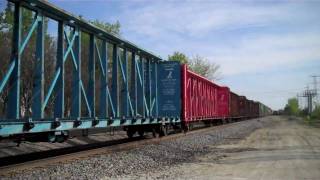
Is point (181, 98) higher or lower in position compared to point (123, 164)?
higher

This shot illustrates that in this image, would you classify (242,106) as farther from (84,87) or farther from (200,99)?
(84,87)

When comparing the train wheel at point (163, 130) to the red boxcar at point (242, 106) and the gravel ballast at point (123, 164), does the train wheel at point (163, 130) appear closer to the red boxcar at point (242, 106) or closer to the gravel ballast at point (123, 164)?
the gravel ballast at point (123, 164)

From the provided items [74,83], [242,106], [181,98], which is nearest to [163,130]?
[181,98]

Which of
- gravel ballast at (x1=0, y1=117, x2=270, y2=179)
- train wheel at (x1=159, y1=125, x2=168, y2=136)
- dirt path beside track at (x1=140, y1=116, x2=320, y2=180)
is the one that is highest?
train wheel at (x1=159, y1=125, x2=168, y2=136)

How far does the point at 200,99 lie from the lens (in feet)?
106

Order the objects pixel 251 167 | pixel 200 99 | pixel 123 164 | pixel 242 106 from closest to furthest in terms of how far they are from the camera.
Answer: pixel 251 167
pixel 123 164
pixel 200 99
pixel 242 106

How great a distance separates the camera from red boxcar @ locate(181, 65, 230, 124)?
1037 inches

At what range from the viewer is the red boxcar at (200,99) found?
26328 millimetres

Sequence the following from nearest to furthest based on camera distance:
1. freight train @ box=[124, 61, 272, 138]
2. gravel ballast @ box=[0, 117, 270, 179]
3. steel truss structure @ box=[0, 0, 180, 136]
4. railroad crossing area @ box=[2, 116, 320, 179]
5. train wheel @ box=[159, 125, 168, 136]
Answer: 1. gravel ballast @ box=[0, 117, 270, 179]
2. railroad crossing area @ box=[2, 116, 320, 179]
3. steel truss structure @ box=[0, 0, 180, 136]
4. train wheel @ box=[159, 125, 168, 136]
5. freight train @ box=[124, 61, 272, 138]

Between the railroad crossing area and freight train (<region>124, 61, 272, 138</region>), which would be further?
freight train (<region>124, 61, 272, 138</region>)

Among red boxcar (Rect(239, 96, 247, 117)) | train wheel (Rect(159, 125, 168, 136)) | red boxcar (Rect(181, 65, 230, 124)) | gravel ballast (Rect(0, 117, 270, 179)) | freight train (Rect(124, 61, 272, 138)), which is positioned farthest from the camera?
red boxcar (Rect(239, 96, 247, 117))

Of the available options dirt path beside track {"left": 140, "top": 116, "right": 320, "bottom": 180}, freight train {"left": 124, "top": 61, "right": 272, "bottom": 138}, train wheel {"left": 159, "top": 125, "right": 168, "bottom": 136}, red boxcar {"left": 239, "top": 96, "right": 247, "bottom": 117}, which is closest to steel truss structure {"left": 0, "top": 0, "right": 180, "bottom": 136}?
train wheel {"left": 159, "top": 125, "right": 168, "bottom": 136}

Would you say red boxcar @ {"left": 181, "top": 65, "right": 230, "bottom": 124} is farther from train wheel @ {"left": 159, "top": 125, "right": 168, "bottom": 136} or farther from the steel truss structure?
the steel truss structure

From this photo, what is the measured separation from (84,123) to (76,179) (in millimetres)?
4329
